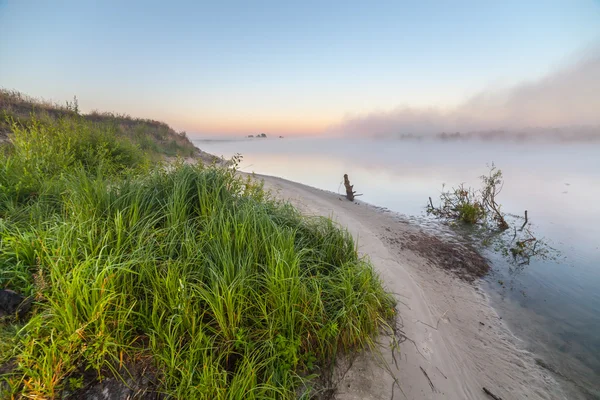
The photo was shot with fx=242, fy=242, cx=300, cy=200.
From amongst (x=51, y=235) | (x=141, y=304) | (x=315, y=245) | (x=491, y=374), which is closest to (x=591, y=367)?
(x=491, y=374)

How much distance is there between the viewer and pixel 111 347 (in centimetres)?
199

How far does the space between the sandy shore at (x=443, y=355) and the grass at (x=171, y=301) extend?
0.33 metres

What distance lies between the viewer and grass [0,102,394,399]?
1.87 m

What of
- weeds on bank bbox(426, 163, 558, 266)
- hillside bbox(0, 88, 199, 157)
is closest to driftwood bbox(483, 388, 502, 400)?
weeds on bank bbox(426, 163, 558, 266)

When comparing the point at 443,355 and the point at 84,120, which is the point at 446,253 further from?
the point at 84,120

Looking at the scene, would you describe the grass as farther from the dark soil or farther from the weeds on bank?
the weeds on bank

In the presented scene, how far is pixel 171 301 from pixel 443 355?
11.4 feet

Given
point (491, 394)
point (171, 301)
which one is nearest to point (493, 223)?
point (491, 394)

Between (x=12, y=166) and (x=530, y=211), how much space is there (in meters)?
17.5

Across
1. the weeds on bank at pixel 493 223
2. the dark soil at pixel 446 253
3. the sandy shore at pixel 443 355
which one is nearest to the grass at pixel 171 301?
the sandy shore at pixel 443 355

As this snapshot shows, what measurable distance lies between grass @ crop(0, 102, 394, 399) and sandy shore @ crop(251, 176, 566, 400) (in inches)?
12.9

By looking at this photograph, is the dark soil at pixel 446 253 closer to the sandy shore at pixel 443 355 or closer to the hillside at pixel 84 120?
the sandy shore at pixel 443 355

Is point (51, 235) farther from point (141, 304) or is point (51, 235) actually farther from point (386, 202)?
point (386, 202)

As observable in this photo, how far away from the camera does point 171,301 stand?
219cm
